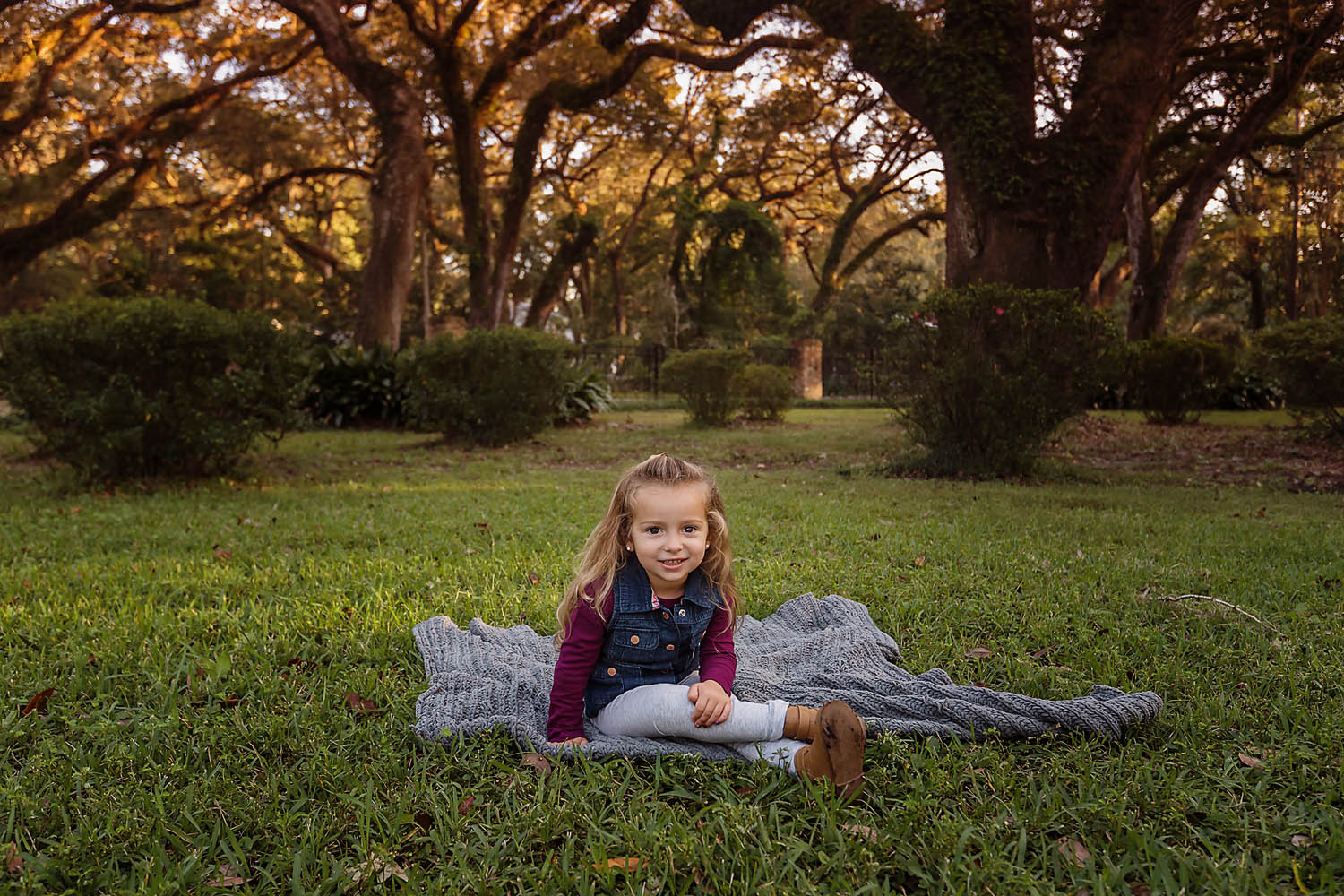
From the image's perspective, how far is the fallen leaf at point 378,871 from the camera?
5.78 ft

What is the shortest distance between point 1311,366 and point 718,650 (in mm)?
8888

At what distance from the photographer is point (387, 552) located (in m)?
4.77

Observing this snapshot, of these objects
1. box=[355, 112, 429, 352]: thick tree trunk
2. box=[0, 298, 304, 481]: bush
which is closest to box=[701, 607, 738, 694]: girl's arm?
box=[0, 298, 304, 481]: bush

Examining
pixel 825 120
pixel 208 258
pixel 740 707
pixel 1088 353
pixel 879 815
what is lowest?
pixel 879 815

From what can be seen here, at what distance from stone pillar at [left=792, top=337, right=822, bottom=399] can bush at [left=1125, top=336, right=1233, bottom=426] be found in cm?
999

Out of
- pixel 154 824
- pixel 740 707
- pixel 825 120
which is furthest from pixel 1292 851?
pixel 825 120

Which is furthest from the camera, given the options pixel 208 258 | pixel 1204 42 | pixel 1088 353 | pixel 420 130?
pixel 208 258

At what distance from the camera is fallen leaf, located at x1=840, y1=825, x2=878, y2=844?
6.19ft

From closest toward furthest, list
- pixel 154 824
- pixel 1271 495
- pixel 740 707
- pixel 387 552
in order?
pixel 154 824
pixel 740 707
pixel 387 552
pixel 1271 495

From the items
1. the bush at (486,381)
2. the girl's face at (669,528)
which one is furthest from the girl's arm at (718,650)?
the bush at (486,381)

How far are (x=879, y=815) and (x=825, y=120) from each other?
889 inches

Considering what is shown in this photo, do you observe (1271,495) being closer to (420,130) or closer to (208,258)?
(420,130)

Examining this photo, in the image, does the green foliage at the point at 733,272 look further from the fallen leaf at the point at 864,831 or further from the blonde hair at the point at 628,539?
the fallen leaf at the point at 864,831

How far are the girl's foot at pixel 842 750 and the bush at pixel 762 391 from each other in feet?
38.8
